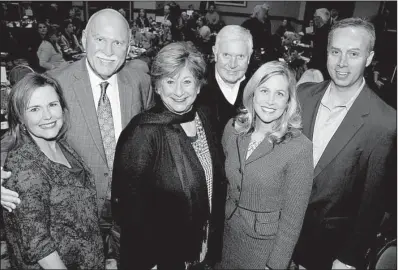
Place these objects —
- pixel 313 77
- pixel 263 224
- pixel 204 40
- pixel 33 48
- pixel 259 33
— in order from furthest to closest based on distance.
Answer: pixel 204 40, pixel 33 48, pixel 259 33, pixel 313 77, pixel 263 224

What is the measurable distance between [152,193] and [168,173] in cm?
15

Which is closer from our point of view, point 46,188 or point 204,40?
point 46,188

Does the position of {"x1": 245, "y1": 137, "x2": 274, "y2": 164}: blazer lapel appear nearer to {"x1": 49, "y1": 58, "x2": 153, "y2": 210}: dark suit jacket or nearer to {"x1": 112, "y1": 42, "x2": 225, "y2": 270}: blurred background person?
{"x1": 112, "y1": 42, "x2": 225, "y2": 270}: blurred background person

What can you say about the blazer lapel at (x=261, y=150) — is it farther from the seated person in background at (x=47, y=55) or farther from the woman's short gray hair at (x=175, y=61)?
the seated person in background at (x=47, y=55)

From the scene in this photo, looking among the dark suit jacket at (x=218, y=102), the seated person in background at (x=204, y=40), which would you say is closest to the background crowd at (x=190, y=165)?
the dark suit jacket at (x=218, y=102)

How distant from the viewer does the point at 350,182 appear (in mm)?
1861

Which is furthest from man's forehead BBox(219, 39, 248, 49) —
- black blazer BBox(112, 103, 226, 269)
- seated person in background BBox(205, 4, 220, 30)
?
seated person in background BBox(205, 4, 220, 30)

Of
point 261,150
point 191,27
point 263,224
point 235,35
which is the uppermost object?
point 191,27

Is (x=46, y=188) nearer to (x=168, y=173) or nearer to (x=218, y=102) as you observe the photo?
(x=168, y=173)

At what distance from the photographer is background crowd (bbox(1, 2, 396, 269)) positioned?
1524 mm

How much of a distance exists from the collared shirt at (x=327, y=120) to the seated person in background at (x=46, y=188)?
137 centimetres

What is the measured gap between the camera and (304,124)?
2027mm

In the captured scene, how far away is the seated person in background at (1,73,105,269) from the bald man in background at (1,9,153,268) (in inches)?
8.7

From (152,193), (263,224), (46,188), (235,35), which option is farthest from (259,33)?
(46,188)
